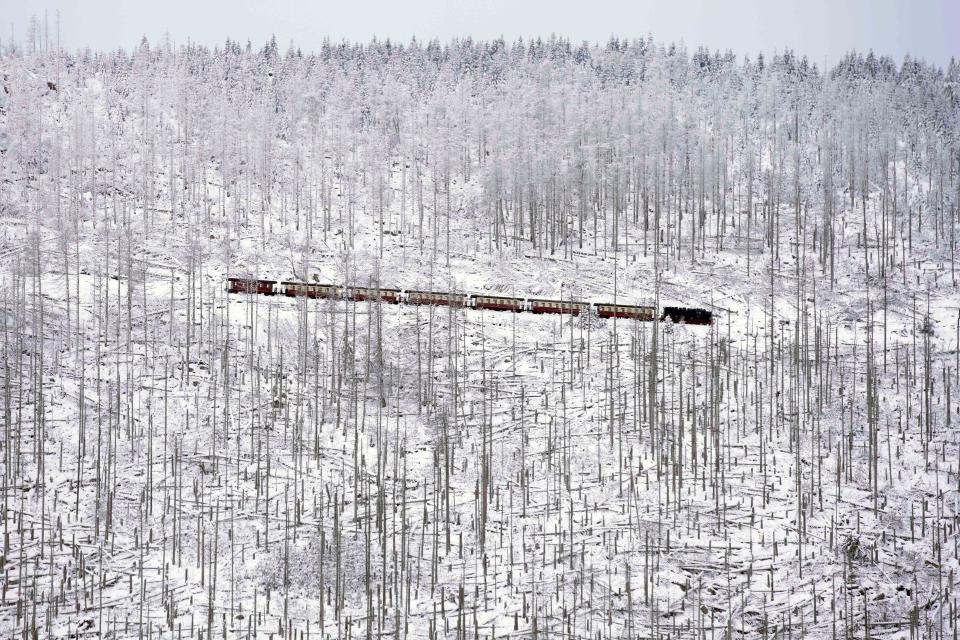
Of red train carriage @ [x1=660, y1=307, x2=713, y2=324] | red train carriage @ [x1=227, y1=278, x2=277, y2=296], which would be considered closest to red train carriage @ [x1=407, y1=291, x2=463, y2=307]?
red train carriage @ [x1=227, y1=278, x2=277, y2=296]

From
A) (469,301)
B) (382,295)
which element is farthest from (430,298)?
(382,295)

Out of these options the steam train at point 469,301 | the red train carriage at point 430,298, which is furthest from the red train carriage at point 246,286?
the red train carriage at point 430,298

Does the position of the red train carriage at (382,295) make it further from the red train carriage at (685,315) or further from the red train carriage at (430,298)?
the red train carriage at (685,315)

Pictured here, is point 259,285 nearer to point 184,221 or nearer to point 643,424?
point 184,221

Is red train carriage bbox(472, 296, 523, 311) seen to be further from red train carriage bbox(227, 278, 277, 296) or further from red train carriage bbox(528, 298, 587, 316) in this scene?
red train carriage bbox(227, 278, 277, 296)

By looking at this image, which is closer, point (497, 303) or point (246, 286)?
point (497, 303)

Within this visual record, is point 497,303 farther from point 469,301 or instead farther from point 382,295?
point 382,295
